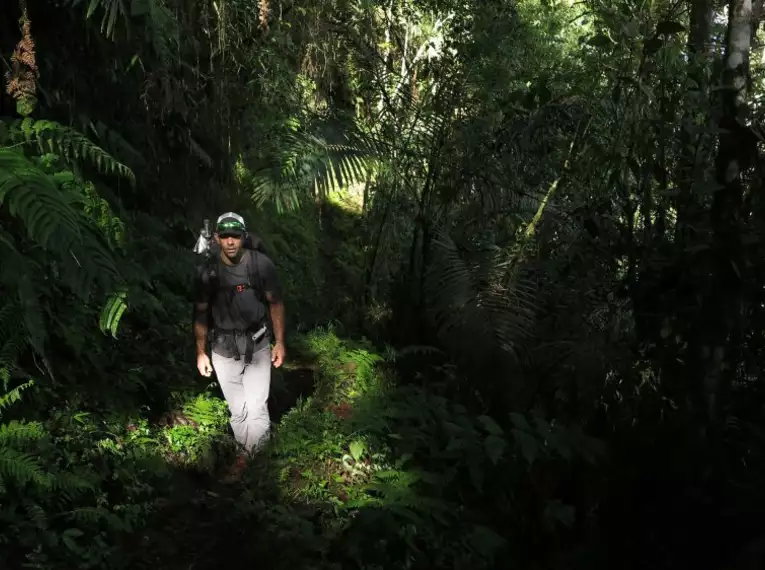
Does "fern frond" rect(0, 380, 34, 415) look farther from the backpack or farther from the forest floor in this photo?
the backpack

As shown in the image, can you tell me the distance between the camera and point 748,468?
4.18 metres

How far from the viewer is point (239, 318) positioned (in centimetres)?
512

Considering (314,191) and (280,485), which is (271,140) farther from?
(280,485)

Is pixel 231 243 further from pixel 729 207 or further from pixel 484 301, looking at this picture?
pixel 729 207

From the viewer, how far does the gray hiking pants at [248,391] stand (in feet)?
17.3

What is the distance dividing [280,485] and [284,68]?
586cm

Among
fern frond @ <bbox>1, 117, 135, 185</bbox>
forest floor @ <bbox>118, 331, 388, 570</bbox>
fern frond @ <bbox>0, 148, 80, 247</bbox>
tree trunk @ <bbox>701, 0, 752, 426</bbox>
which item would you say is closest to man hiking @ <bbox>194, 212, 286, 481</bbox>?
forest floor @ <bbox>118, 331, 388, 570</bbox>

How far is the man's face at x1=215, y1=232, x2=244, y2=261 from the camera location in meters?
4.89

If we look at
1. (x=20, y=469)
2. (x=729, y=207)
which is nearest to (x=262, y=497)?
(x=20, y=469)

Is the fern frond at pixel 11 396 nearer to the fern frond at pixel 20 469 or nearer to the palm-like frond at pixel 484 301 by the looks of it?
the fern frond at pixel 20 469

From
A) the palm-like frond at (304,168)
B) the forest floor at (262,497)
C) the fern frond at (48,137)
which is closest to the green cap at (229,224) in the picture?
the fern frond at (48,137)

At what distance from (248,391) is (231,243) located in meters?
1.20

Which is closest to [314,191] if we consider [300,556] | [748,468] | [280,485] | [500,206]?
[500,206]

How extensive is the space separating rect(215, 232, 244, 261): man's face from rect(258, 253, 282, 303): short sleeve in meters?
0.18
